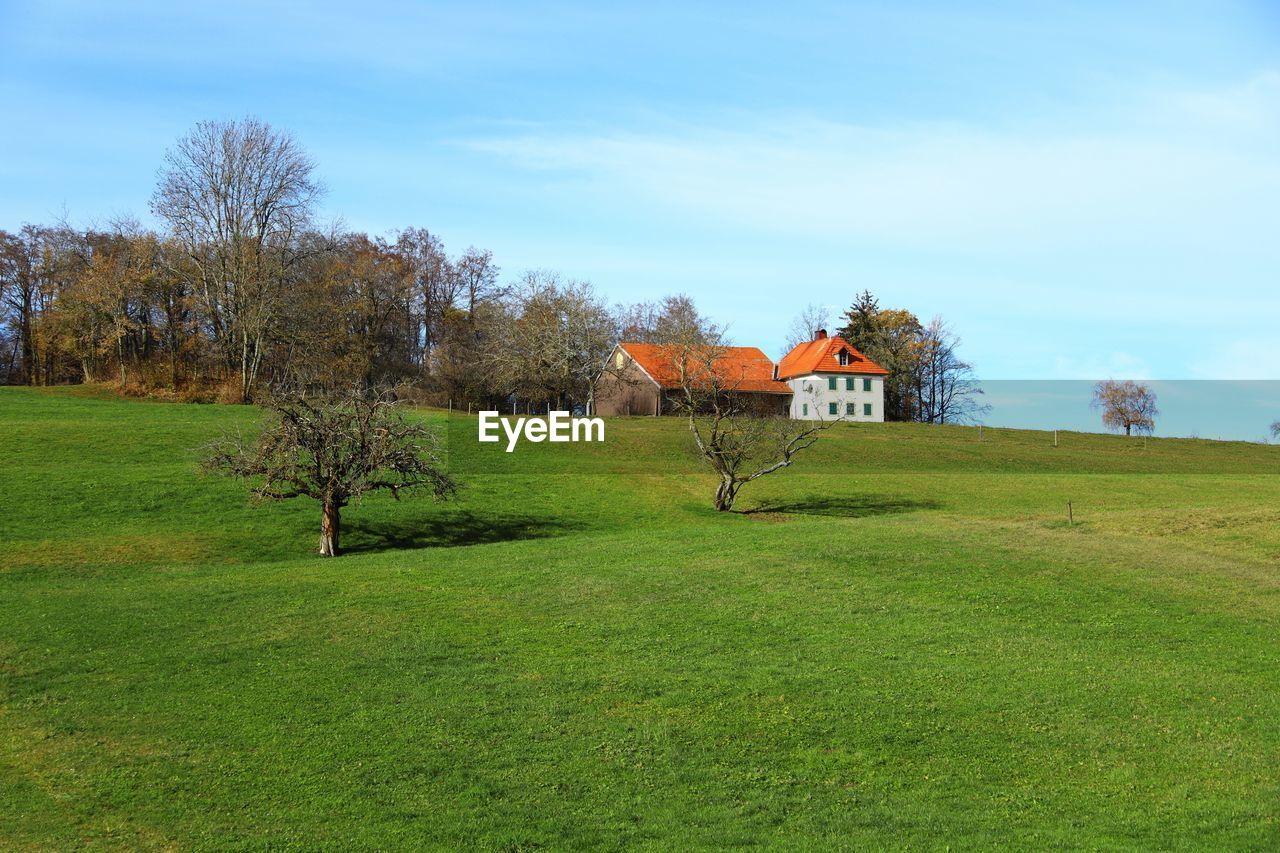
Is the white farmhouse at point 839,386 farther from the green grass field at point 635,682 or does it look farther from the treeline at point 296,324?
the green grass field at point 635,682

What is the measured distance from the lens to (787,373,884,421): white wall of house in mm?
100188

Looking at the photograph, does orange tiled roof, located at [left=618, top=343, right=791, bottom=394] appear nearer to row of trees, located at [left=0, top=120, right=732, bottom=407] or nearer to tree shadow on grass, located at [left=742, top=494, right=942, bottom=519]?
row of trees, located at [left=0, top=120, right=732, bottom=407]

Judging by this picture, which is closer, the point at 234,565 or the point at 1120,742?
the point at 1120,742

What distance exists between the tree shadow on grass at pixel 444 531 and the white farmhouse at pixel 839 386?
6366 centimetres

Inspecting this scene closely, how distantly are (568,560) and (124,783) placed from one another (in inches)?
650

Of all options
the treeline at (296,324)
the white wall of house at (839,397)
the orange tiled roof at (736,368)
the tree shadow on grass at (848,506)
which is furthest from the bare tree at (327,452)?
the white wall of house at (839,397)

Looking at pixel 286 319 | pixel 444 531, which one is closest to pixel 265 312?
pixel 286 319

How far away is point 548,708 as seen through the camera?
51.3ft

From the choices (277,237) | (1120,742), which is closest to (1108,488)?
(1120,742)

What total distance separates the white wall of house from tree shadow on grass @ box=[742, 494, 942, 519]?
52.7 metres

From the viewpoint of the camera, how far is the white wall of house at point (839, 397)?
100 metres

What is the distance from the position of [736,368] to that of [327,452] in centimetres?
6668

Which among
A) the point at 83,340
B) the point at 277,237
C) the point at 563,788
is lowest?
the point at 563,788

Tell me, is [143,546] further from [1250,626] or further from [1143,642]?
[1250,626]
